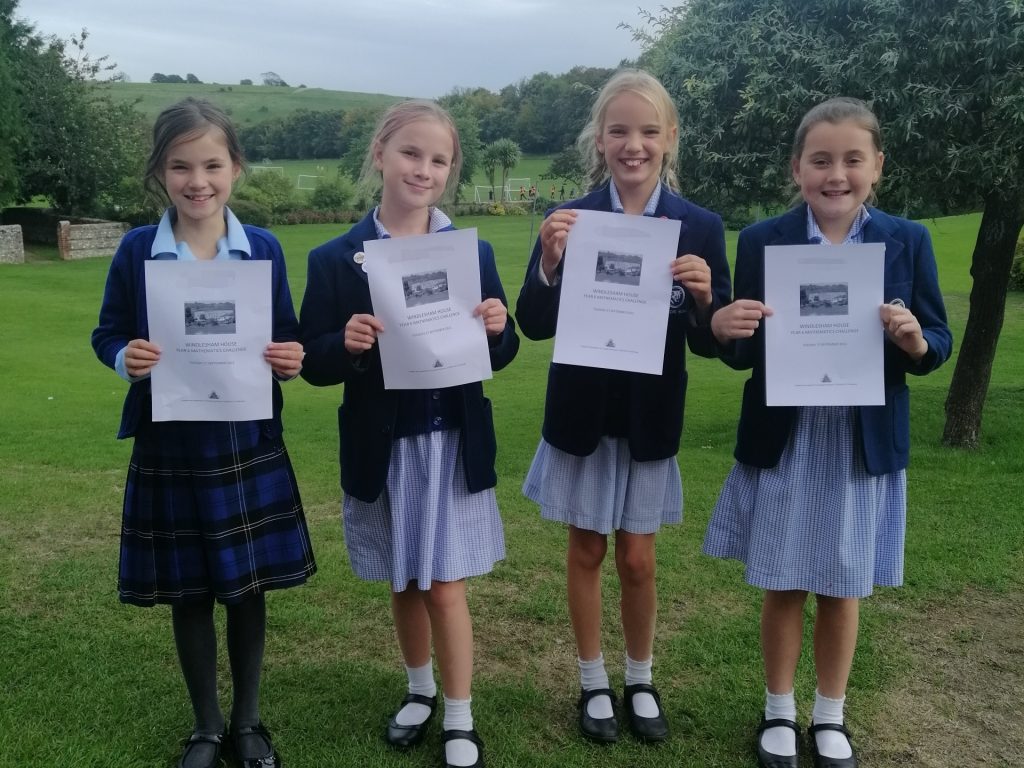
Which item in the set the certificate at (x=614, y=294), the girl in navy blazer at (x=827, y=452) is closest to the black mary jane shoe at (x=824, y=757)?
the girl in navy blazer at (x=827, y=452)

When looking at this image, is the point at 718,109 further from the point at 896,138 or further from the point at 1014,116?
the point at 1014,116

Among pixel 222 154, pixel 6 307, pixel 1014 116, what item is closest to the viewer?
pixel 222 154

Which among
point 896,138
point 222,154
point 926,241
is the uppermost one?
point 896,138

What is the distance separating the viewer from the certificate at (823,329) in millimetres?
2590

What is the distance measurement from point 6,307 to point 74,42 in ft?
61.5

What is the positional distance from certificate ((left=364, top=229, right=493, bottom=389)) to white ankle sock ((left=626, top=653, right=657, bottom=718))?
1.18 m

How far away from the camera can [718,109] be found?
20.5ft

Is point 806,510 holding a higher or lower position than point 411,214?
lower

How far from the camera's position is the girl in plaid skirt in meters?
2.59

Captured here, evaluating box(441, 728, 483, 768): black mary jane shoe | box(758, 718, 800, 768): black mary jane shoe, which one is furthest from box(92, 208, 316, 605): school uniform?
box(758, 718, 800, 768): black mary jane shoe

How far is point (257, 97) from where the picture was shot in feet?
309

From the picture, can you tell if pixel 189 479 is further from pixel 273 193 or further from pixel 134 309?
pixel 273 193

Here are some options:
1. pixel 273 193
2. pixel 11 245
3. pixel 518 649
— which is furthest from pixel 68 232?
pixel 518 649

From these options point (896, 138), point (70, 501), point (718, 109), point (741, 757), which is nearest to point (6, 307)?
point (70, 501)
